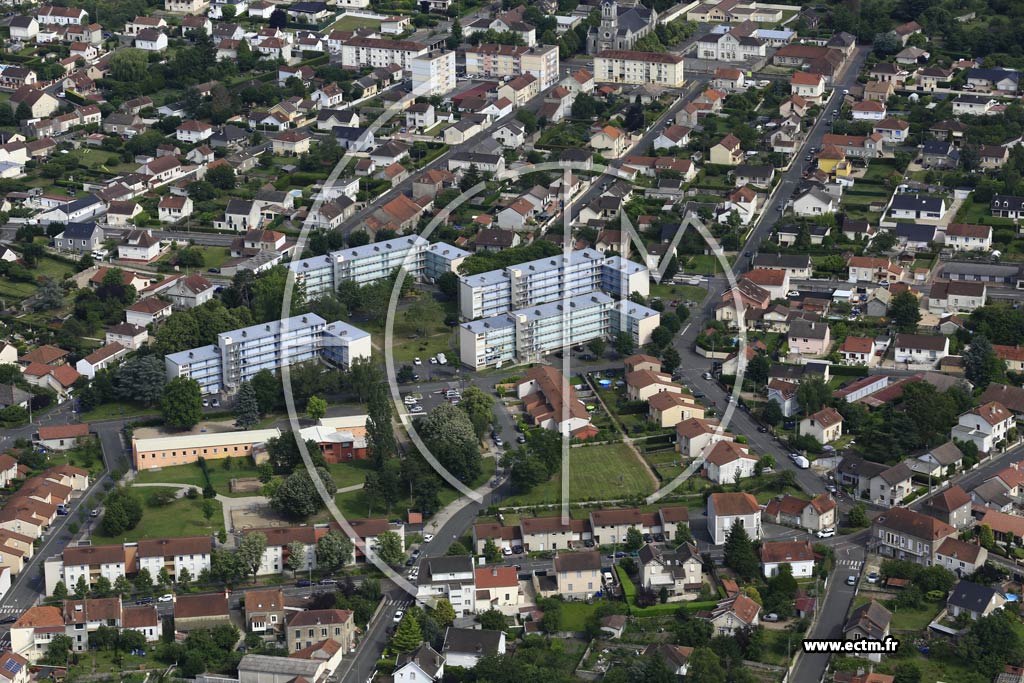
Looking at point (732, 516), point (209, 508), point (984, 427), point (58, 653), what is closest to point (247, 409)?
point (209, 508)

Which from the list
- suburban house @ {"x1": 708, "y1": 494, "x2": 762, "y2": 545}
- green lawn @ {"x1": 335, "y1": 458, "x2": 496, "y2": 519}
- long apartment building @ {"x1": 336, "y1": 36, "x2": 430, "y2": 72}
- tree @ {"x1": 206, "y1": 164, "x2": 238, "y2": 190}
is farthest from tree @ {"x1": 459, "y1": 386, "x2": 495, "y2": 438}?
long apartment building @ {"x1": 336, "y1": 36, "x2": 430, "y2": 72}

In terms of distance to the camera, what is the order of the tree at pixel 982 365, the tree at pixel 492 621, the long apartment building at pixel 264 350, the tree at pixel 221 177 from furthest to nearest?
the tree at pixel 221 177, the long apartment building at pixel 264 350, the tree at pixel 982 365, the tree at pixel 492 621

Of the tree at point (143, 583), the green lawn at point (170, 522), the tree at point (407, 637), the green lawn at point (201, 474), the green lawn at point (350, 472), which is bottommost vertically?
the green lawn at point (350, 472)

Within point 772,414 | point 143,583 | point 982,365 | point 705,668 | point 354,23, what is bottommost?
point 143,583

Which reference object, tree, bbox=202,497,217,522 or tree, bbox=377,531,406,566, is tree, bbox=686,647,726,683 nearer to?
tree, bbox=377,531,406,566

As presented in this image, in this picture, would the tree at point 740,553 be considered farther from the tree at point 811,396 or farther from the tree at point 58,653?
the tree at point 58,653

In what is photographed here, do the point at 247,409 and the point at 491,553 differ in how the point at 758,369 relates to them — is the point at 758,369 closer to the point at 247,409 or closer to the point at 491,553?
the point at 491,553

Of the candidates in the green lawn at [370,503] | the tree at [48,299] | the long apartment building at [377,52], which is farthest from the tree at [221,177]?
the green lawn at [370,503]
